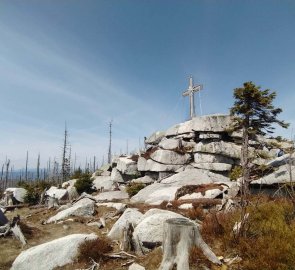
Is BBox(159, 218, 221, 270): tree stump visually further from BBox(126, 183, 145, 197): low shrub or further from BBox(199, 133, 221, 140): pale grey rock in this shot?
BBox(199, 133, 221, 140): pale grey rock

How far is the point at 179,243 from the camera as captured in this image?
7352 millimetres

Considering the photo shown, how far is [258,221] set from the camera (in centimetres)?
930

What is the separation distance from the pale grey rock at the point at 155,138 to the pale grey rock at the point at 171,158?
791 centimetres

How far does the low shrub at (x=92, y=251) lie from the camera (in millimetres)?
9773

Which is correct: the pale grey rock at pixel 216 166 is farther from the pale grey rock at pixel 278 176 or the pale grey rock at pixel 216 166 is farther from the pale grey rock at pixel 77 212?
the pale grey rock at pixel 77 212

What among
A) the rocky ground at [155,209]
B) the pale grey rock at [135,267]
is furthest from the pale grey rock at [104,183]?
the pale grey rock at [135,267]

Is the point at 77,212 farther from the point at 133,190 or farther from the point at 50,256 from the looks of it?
the point at 133,190

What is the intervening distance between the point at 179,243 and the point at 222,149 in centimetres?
2868

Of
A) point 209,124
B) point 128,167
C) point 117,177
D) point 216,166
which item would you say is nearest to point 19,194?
point 117,177

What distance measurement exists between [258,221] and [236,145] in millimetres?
27333

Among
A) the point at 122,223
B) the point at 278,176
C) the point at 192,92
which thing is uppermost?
the point at 192,92

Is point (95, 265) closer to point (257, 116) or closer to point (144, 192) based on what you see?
point (144, 192)

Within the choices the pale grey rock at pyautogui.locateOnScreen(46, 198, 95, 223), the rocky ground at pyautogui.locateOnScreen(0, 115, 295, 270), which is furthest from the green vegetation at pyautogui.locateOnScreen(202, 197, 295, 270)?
the pale grey rock at pyautogui.locateOnScreen(46, 198, 95, 223)

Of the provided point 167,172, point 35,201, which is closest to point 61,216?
point 35,201
